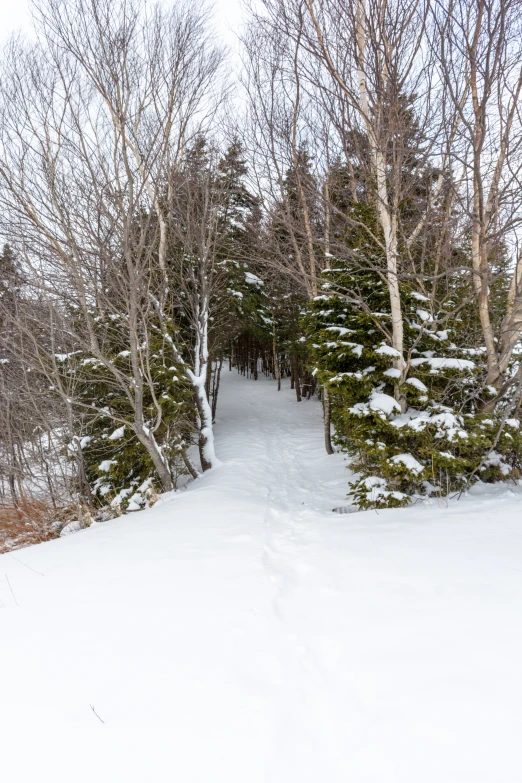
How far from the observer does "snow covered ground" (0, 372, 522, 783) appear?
1.47 meters

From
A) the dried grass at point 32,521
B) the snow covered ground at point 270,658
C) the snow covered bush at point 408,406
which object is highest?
the snow covered bush at point 408,406

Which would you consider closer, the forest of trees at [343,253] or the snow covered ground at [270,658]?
the snow covered ground at [270,658]

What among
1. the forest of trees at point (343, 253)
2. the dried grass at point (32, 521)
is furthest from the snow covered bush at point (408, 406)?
the dried grass at point (32, 521)

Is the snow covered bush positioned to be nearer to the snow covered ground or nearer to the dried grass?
the snow covered ground

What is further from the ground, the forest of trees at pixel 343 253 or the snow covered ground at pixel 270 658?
the forest of trees at pixel 343 253

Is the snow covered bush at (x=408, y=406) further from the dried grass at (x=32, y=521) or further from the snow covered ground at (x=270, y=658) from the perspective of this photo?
the dried grass at (x=32, y=521)

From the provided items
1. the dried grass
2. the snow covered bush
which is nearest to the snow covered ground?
the snow covered bush

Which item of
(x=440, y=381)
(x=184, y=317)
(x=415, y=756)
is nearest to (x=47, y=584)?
(x=415, y=756)

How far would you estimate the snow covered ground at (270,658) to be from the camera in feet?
4.83

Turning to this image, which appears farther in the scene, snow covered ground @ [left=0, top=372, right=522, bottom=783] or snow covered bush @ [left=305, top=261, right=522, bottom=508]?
snow covered bush @ [left=305, top=261, right=522, bottom=508]

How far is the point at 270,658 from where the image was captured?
2.06m

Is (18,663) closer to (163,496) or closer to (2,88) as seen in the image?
(163,496)

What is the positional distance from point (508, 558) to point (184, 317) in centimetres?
913

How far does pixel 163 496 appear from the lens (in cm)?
669
